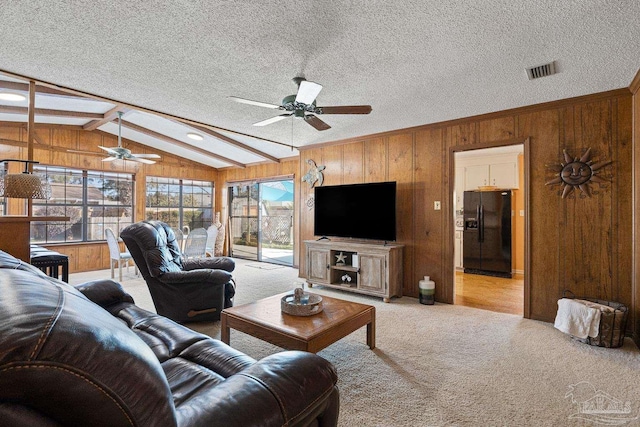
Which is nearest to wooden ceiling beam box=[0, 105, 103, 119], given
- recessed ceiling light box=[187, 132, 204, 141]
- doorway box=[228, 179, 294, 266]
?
recessed ceiling light box=[187, 132, 204, 141]

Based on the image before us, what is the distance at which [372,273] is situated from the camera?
14.1 ft

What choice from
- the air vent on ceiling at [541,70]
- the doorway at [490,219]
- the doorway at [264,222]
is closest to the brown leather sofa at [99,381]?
the air vent on ceiling at [541,70]

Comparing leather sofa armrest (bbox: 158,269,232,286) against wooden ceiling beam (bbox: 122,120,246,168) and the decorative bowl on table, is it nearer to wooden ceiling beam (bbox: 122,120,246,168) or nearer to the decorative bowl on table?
the decorative bowl on table

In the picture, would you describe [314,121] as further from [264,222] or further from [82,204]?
[82,204]

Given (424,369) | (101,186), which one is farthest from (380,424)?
(101,186)

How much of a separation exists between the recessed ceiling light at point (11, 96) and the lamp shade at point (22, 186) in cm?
214

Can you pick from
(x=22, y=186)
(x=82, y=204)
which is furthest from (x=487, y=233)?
(x=82, y=204)

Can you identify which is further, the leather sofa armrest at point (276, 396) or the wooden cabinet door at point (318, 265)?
the wooden cabinet door at point (318, 265)

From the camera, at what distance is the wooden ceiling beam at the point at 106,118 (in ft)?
16.3

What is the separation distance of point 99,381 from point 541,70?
350cm

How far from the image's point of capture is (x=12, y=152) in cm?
563

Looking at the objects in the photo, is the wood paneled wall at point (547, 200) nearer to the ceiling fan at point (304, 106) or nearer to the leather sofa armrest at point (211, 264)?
the ceiling fan at point (304, 106)

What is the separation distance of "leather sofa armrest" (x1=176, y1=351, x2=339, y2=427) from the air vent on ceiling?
2952 mm

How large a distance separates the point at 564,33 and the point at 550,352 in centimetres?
246
